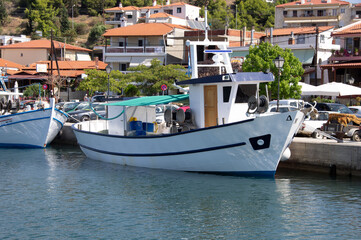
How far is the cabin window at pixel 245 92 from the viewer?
18500mm

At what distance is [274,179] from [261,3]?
92.9 meters

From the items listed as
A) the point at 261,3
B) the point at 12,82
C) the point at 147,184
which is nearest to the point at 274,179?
the point at 147,184

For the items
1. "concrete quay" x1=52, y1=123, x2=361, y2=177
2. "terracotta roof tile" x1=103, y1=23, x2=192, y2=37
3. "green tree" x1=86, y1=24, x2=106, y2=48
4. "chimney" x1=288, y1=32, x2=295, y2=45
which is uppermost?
"green tree" x1=86, y1=24, x2=106, y2=48

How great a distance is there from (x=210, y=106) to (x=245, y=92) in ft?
4.48

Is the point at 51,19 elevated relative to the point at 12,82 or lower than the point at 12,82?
elevated

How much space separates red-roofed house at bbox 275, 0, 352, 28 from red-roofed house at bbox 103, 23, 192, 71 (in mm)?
→ 28103

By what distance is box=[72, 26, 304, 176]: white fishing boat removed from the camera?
56.0 ft

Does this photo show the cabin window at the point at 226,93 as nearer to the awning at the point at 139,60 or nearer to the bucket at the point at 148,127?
the bucket at the point at 148,127

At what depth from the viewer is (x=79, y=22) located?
350ft

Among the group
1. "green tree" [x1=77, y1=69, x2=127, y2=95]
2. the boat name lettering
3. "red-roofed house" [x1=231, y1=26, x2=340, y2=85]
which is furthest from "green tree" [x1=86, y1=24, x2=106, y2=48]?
the boat name lettering

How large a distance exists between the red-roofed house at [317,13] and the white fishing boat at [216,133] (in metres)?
66.3

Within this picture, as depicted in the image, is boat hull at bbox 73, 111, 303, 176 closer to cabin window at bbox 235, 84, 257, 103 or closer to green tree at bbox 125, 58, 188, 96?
cabin window at bbox 235, 84, 257, 103

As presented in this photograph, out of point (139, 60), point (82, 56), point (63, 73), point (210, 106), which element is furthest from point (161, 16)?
point (210, 106)

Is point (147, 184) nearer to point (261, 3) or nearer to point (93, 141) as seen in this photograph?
point (93, 141)
